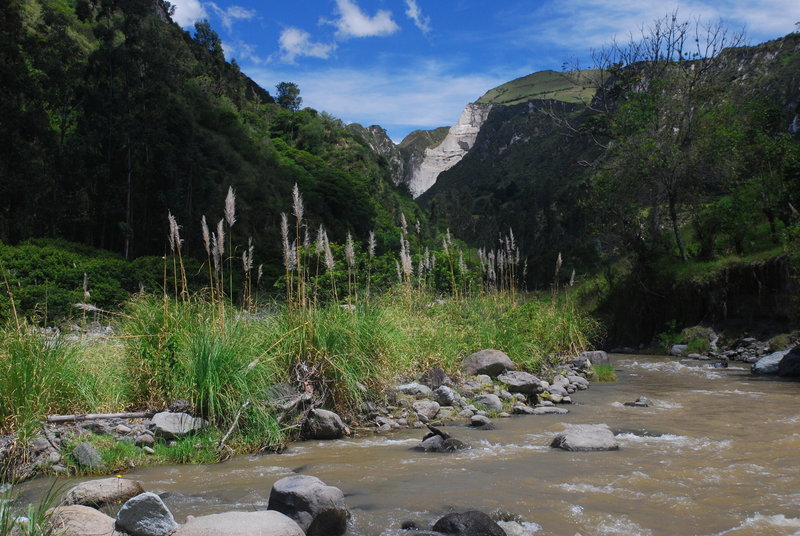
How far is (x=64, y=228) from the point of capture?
105 ft

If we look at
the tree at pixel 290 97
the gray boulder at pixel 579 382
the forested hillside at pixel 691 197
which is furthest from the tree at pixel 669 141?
A: the tree at pixel 290 97

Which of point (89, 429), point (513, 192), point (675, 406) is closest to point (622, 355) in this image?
point (675, 406)

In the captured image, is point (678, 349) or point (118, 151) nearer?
point (678, 349)

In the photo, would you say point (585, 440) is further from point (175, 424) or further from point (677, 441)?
point (175, 424)

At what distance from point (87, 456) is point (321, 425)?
95.6 inches

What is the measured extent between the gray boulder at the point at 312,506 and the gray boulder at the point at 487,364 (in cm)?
634

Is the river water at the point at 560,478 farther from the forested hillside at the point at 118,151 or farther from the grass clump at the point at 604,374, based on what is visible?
the forested hillside at the point at 118,151

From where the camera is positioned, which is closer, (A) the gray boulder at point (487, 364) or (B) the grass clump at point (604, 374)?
(A) the gray boulder at point (487, 364)

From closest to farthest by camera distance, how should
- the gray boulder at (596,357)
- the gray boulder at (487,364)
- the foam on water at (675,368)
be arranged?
the gray boulder at (487,364) < the foam on water at (675,368) < the gray boulder at (596,357)

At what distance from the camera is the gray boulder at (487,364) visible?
10219 millimetres

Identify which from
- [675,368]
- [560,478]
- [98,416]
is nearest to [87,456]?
[98,416]

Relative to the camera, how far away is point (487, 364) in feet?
33.6

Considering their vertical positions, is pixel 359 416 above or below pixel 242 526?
below

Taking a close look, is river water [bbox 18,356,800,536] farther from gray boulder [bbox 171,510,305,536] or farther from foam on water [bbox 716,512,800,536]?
gray boulder [bbox 171,510,305,536]
